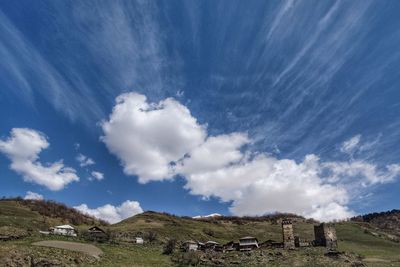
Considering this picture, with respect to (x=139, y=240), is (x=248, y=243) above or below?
above

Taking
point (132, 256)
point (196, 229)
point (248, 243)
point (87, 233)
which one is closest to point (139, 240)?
point (87, 233)

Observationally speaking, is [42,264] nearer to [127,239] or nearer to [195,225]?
[127,239]

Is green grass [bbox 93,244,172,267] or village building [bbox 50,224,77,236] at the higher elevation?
village building [bbox 50,224,77,236]

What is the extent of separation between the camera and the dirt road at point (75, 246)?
5503 cm

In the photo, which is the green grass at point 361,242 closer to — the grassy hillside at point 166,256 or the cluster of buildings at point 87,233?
the grassy hillside at point 166,256

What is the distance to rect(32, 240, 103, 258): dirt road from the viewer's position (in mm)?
55031

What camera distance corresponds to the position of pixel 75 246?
5900cm

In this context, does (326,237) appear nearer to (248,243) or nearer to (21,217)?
(248,243)

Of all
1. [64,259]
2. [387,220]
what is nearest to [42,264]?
[64,259]

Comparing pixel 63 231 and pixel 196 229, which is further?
pixel 196 229

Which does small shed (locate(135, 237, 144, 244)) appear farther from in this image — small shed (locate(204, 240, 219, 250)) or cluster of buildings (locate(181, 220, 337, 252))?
small shed (locate(204, 240, 219, 250))

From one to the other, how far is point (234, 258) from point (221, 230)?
2786 inches

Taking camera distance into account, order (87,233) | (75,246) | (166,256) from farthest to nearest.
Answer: (87,233)
(166,256)
(75,246)

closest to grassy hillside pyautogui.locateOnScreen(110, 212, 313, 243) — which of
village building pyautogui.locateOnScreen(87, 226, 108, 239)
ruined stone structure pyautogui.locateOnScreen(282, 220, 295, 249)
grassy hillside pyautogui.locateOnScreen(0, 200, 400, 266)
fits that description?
grassy hillside pyautogui.locateOnScreen(0, 200, 400, 266)
